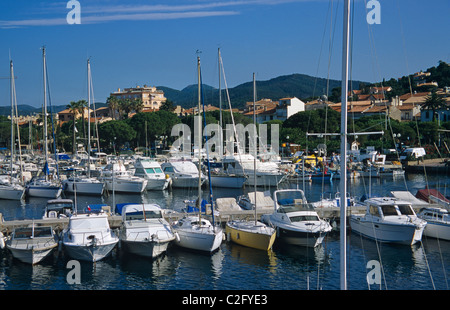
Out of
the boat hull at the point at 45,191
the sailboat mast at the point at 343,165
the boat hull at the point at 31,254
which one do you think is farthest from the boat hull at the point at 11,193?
the sailboat mast at the point at 343,165

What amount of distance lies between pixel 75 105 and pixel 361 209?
205 ft

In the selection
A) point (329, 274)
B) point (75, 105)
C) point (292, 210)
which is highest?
point (75, 105)

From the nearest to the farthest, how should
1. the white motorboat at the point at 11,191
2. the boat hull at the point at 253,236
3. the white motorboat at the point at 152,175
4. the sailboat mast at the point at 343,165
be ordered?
1. the sailboat mast at the point at 343,165
2. the boat hull at the point at 253,236
3. the white motorboat at the point at 11,191
4. the white motorboat at the point at 152,175

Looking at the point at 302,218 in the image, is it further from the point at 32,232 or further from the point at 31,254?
the point at 32,232

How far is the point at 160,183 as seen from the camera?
148 ft

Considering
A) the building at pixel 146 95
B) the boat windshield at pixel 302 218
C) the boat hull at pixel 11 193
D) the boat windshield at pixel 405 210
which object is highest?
the building at pixel 146 95

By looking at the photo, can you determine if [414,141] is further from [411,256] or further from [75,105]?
[411,256]

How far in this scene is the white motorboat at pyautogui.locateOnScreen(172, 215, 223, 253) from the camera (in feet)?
70.8

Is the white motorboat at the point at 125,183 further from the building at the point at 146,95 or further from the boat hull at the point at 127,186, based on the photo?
the building at the point at 146,95

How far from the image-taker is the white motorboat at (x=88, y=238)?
2033 cm

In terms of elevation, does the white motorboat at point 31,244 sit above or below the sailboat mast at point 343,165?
below

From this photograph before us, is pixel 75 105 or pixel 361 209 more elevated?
pixel 75 105

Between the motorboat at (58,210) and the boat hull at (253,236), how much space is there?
369 inches
